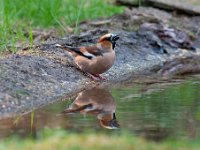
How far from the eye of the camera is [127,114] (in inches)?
344

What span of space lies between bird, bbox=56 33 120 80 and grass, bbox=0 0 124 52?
1.56 m

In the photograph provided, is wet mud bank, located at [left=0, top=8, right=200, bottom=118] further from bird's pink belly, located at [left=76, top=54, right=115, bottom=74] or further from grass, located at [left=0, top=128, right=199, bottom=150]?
grass, located at [left=0, top=128, right=199, bottom=150]

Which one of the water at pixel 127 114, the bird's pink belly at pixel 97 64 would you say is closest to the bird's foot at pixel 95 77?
the bird's pink belly at pixel 97 64

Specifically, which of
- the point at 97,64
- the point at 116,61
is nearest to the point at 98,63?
the point at 97,64

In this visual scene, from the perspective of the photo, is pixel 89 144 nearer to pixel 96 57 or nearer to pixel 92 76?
pixel 96 57

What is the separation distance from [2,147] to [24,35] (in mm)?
7141

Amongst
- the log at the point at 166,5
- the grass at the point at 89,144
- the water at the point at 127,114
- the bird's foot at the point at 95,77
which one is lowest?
the grass at the point at 89,144

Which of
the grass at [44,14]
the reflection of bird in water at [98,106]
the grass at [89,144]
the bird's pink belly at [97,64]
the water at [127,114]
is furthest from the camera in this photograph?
the grass at [44,14]

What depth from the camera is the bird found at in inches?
435

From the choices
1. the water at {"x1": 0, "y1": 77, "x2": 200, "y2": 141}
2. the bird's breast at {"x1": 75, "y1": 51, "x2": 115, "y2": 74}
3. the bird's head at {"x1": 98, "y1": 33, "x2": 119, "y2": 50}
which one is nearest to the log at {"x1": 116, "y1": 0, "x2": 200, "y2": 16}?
the bird's head at {"x1": 98, "y1": 33, "x2": 119, "y2": 50}

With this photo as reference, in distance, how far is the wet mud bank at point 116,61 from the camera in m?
9.62

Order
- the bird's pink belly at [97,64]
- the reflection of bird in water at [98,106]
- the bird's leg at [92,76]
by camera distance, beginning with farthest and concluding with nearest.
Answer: the bird's leg at [92,76] < the bird's pink belly at [97,64] < the reflection of bird in water at [98,106]

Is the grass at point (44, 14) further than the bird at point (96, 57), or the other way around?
the grass at point (44, 14)

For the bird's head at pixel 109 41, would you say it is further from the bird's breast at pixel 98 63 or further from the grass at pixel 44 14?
the grass at pixel 44 14
